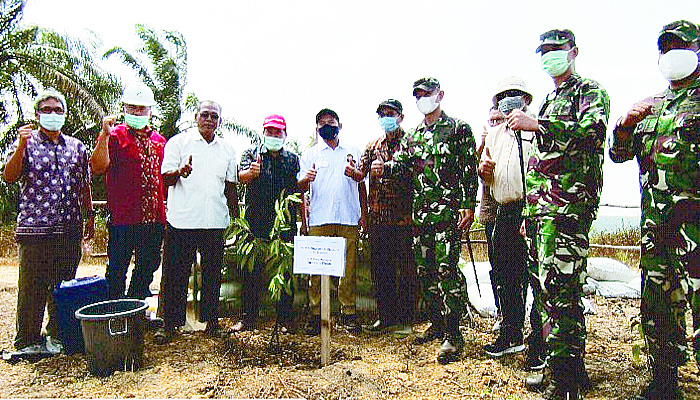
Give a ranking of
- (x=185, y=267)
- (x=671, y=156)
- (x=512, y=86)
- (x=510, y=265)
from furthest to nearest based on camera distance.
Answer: (x=185, y=267) → (x=512, y=86) → (x=510, y=265) → (x=671, y=156)

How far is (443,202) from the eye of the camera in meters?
3.93

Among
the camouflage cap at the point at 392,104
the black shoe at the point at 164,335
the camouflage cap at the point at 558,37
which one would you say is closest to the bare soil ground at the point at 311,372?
the black shoe at the point at 164,335

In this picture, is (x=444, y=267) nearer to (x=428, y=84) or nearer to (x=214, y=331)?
(x=428, y=84)

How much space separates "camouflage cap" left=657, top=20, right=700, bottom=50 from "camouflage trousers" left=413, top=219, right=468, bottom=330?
1.85 metres

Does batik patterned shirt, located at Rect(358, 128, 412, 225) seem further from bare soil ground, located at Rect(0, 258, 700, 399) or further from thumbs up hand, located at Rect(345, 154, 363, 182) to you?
bare soil ground, located at Rect(0, 258, 700, 399)

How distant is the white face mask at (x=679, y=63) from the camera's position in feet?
9.06

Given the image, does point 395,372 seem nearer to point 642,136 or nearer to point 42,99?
point 642,136

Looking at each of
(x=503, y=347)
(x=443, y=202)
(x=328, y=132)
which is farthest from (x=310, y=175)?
(x=503, y=347)

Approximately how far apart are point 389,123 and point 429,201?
970 millimetres

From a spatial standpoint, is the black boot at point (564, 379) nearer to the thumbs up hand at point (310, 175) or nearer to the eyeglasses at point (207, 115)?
the thumbs up hand at point (310, 175)

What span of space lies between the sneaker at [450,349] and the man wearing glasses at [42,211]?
9.93 feet

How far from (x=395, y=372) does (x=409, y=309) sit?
1168mm

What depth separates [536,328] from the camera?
3672mm

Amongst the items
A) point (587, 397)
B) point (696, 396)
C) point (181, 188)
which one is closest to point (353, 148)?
point (181, 188)
